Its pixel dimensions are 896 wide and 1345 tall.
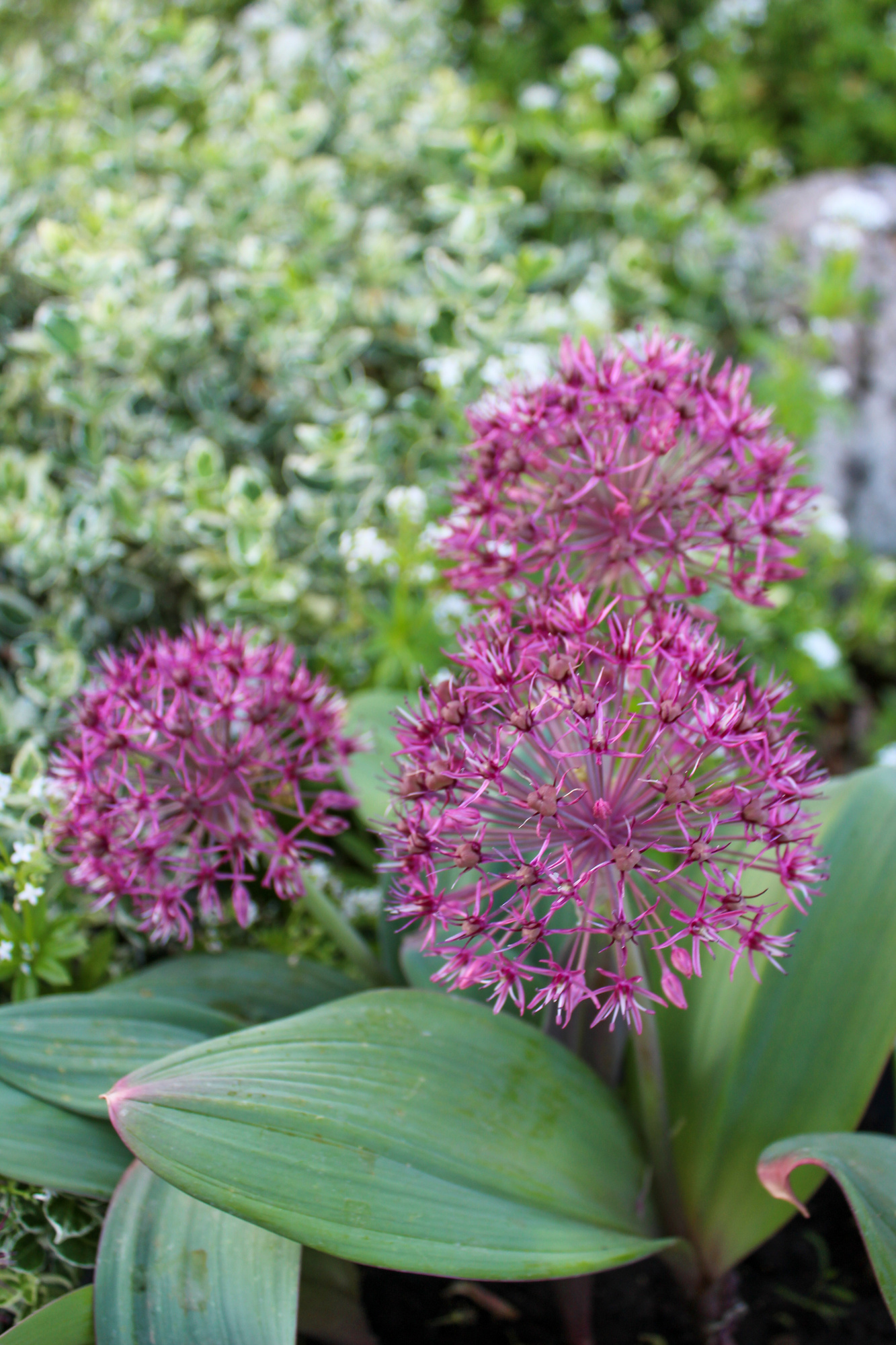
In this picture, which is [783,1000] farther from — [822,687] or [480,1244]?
[822,687]

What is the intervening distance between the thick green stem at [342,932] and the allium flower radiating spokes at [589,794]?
11.0 inches

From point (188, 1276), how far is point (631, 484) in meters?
1.25

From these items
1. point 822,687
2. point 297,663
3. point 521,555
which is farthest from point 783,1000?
point 822,687

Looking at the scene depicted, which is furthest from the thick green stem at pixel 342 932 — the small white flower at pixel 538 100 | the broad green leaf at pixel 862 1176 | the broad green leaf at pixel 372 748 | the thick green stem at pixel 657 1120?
the small white flower at pixel 538 100

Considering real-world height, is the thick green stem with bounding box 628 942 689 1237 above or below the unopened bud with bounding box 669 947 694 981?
below

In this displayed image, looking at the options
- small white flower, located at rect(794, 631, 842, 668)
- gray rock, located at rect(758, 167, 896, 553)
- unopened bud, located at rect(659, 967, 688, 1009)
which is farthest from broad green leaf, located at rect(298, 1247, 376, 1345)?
gray rock, located at rect(758, 167, 896, 553)

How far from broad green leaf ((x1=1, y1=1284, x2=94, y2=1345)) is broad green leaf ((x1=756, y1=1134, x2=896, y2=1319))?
92 cm

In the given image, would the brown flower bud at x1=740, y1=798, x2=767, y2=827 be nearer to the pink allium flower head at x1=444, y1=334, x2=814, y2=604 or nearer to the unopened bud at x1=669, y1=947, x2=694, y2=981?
the unopened bud at x1=669, y1=947, x2=694, y2=981

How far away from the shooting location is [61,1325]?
4.19ft

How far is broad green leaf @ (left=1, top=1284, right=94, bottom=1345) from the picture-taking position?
4.04 feet

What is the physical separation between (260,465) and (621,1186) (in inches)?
86.5

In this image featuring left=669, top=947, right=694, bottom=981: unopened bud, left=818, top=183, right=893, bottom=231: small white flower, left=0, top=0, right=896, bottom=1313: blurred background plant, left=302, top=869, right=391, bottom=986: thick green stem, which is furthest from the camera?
left=818, top=183, right=893, bottom=231: small white flower

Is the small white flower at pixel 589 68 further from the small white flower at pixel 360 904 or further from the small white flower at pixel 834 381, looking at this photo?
the small white flower at pixel 360 904

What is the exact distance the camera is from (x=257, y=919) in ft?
7.07
